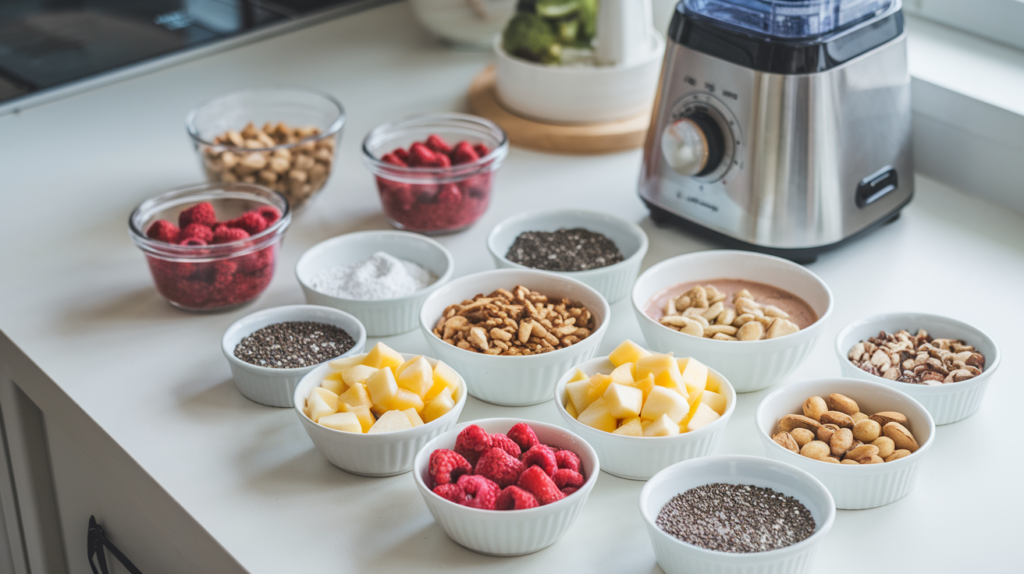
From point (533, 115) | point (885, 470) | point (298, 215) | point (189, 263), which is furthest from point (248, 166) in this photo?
point (885, 470)

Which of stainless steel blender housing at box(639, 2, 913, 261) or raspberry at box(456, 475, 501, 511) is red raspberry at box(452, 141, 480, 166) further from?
raspberry at box(456, 475, 501, 511)

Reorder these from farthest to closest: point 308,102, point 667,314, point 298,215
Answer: point 308,102 → point 298,215 → point 667,314

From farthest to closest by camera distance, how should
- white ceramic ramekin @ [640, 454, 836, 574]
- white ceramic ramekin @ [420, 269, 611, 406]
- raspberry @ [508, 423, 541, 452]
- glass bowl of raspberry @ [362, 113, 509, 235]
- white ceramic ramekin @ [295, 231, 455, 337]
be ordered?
glass bowl of raspberry @ [362, 113, 509, 235] < white ceramic ramekin @ [295, 231, 455, 337] < white ceramic ramekin @ [420, 269, 611, 406] < raspberry @ [508, 423, 541, 452] < white ceramic ramekin @ [640, 454, 836, 574]

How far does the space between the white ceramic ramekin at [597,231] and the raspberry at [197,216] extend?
32cm

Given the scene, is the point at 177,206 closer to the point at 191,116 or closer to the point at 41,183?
the point at 191,116

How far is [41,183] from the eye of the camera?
4.47ft

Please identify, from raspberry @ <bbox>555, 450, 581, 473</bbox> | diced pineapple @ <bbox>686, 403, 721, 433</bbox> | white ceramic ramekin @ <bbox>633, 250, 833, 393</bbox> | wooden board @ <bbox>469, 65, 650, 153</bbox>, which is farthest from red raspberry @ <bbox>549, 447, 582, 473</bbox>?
wooden board @ <bbox>469, 65, 650, 153</bbox>

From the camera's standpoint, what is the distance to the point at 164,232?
1079 millimetres

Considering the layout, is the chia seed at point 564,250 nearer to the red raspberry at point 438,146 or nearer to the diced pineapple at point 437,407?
the red raspberry at point 438,146

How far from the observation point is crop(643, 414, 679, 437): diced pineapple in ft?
2.68

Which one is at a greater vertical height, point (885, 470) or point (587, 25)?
point (587, 25)

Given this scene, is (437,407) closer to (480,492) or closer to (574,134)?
(480,492)

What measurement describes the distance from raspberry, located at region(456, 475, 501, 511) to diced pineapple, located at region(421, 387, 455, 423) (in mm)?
98

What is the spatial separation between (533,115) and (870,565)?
901 mm
